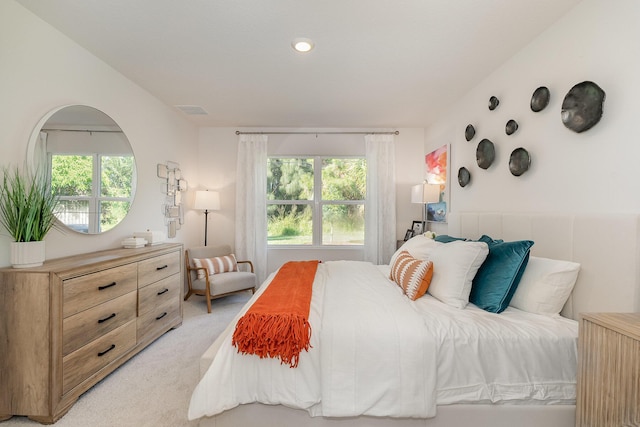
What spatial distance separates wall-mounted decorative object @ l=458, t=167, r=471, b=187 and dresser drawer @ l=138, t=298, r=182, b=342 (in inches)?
133

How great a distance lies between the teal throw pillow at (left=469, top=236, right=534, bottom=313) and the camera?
173 centimetres

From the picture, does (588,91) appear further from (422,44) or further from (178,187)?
(178,187)

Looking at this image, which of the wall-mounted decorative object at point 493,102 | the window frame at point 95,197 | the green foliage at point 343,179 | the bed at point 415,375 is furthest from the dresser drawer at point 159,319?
the wall-mounted decorative object at point 493,102

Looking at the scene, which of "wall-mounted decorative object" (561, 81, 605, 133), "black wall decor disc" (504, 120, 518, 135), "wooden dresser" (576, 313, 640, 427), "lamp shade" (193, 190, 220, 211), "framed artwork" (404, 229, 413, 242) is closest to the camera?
"wooden dresser" (576, 313, 640, 427)

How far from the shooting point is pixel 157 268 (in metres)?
2.68

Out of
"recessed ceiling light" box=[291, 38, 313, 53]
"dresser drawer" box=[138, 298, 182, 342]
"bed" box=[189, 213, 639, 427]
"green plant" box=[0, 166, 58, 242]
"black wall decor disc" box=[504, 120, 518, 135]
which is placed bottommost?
"dresser drawer" box=[138, 298, 182, 342]

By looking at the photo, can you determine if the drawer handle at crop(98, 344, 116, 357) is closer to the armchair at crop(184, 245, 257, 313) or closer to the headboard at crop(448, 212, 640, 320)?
the armchair at crop(184, 245, 257, 313)

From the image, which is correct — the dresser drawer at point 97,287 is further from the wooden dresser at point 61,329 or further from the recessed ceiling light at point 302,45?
the recessed ceiling light at point 302,45

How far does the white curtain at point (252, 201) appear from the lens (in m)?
4.33

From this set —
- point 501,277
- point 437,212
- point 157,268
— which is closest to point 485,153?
point 437,212

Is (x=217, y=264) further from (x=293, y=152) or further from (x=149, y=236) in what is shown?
(x=293, y=152)

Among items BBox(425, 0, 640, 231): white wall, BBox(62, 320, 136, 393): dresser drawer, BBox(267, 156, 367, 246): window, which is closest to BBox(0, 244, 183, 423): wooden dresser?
BBox(62, 320, 136, 393): dresser drawer

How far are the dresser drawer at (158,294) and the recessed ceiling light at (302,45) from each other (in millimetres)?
2424

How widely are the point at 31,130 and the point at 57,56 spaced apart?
0.63m
